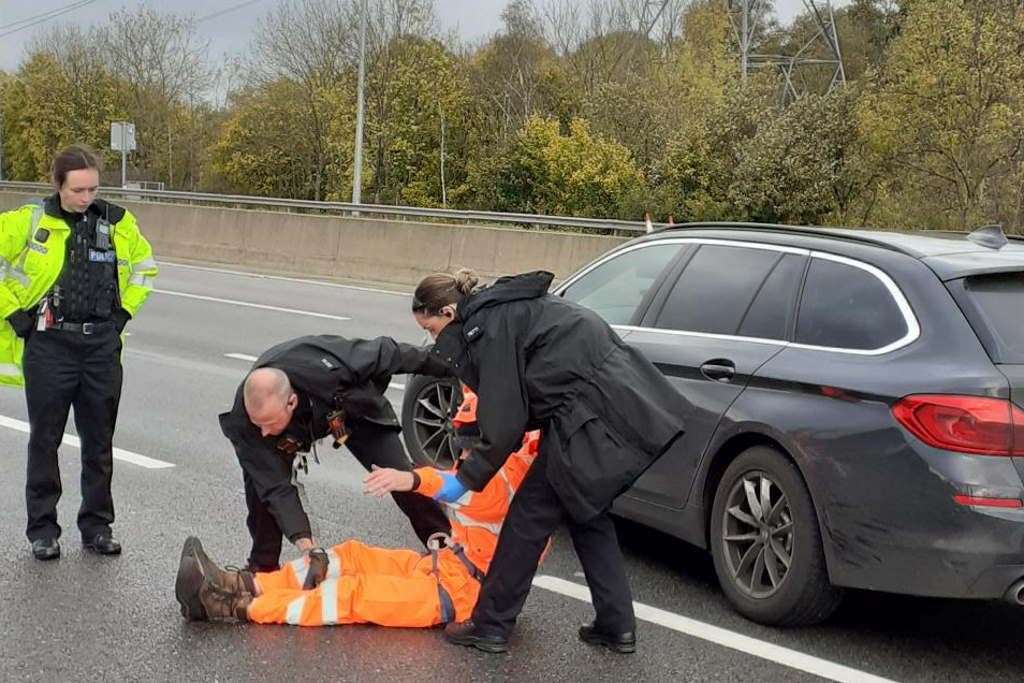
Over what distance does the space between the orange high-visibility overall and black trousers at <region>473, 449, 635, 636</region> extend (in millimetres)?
199

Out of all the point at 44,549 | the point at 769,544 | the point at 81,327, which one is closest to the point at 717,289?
the point at 769,544

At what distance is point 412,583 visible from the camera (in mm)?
4711

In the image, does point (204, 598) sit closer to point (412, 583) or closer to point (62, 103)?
point (412, 583)

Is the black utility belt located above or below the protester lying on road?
above

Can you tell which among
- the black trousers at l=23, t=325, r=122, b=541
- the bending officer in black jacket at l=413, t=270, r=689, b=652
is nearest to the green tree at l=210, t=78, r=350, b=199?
the black trousers at l=23, t=325, r=122, b=541

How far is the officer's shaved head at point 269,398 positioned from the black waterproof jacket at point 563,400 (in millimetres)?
689

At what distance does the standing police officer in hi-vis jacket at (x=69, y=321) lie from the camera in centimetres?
533

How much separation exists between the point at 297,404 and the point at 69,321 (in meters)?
1.46

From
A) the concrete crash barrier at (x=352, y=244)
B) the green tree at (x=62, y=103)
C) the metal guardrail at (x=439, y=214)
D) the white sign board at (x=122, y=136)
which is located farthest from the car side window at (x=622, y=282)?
the green tree at (x=62, y=103)

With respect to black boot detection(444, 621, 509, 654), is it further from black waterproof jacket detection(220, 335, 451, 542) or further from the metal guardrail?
the metal guardrail

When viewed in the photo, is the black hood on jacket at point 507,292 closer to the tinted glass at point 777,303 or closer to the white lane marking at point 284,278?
the tinted glass at point 777,303

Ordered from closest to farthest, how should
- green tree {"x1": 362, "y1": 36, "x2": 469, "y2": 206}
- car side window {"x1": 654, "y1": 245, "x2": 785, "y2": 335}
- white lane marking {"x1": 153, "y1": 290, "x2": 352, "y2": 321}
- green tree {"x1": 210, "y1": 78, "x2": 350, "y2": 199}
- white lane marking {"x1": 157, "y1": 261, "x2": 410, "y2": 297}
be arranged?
car side window {"x1": 654, "y1": 245, "x2": 785, "y2": 335} < white lane marking {"x1": 153, "y1": 290, "x2": 352, "y2": 321} < white lane marking {"x1": 157, "y1": 261, "x2": 410, "y2": 297} < green tree {"x1": 362, "y1": 36, "x2": 469, "y2": 206} < green tree {"x1": 210, "y1": 78, "x2": 350, "y2": 199}

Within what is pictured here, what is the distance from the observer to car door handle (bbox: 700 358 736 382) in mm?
4930

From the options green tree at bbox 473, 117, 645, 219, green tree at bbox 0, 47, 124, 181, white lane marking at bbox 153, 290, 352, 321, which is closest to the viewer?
white lane marking at bbox 153, 290, 352, 321
